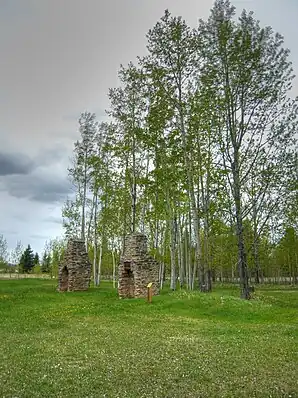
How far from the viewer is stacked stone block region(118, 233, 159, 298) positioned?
26594 millimetres

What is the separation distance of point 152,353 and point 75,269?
977 inches

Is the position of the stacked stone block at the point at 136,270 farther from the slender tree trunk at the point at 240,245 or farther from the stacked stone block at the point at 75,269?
the stacked stone block at the point at 75,269

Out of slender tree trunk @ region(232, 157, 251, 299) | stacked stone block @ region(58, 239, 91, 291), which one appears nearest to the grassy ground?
slender tree trunk @ region(232, 157, 251, 299)

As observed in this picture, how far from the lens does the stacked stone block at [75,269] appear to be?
33875mm

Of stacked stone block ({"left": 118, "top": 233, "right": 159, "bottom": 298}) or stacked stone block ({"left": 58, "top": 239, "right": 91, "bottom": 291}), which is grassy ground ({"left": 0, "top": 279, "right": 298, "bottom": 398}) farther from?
stacked stone block ({"left": 58, "top": 239, "right": 91, "bottom": 291})

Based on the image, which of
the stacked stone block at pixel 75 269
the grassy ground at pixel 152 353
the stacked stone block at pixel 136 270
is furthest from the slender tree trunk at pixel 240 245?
the stacked stone block at pixel 75 269

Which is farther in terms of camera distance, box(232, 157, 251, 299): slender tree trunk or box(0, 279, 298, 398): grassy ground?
box(232, 157, 251, 299): slender tree trunk

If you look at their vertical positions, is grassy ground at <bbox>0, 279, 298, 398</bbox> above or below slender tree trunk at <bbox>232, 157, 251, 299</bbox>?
below

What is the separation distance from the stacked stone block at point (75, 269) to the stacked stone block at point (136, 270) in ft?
24.3

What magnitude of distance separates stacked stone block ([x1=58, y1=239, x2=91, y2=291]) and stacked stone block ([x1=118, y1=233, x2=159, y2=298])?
7421 mm

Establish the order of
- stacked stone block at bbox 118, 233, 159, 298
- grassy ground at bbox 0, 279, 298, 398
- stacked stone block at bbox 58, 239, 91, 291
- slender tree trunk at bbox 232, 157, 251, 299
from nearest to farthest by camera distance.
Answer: grassy ground at bbox 0, 279, 298, 398
slender tree trunk at bbox 232, 157, 251, 299
stacked stone block at bbox 118, 233, 159, 298
stacked stone block at bbox 58, 239, 91, 291

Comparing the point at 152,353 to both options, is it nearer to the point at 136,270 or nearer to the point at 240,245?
the point at 240,245

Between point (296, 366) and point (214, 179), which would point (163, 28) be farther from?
point (296, 366)

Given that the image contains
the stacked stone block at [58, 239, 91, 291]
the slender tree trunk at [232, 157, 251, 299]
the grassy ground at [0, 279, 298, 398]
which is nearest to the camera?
the grassy ground at [0, 279, 298, 398]
